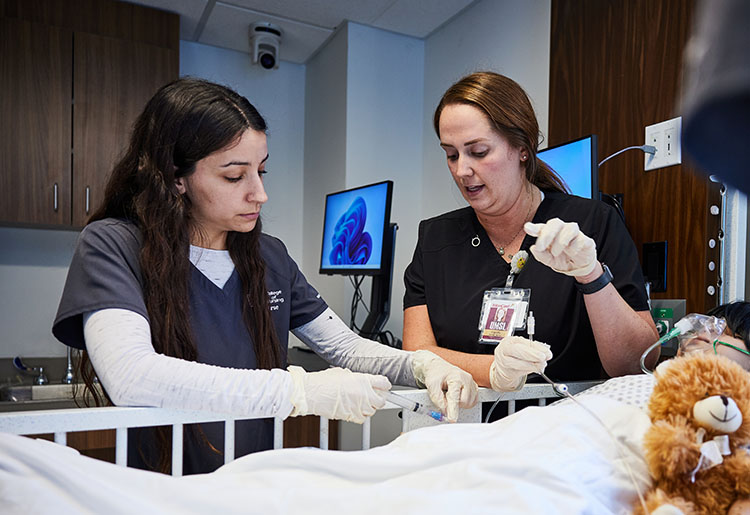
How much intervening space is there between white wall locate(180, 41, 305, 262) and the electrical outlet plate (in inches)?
80.5

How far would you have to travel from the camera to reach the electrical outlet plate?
1474mm

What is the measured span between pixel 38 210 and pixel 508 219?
208 centimetres

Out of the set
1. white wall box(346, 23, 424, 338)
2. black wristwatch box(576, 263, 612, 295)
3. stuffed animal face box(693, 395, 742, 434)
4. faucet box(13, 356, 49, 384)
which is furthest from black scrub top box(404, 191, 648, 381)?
faucet box(13, 356, 49, 384)

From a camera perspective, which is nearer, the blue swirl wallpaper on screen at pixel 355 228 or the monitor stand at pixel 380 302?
the blue swirl wallpaper on screen at pixel 355 228

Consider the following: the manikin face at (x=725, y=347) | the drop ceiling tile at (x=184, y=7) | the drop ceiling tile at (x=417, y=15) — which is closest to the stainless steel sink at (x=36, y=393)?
the drop ceiling tile at (x=184, y=7)

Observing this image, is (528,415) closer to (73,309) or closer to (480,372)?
(480,372)

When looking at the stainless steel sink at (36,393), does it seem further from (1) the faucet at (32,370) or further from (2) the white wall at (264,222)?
(2) the white wall at (264,222)

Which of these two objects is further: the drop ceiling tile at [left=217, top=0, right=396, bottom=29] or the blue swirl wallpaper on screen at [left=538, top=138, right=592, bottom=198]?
the drop ceiling tile at [left=217, top=0, right=396, bottom=29]

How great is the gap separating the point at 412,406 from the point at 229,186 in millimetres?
538

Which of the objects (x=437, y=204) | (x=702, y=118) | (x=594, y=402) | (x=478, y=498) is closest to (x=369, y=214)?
(x=437, y=204)

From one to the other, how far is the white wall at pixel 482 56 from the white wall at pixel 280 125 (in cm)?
77

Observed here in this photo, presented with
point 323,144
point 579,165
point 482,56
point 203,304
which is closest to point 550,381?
point 203,304

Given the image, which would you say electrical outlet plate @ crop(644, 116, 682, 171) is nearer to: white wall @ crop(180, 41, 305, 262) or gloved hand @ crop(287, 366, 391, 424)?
gloved hand @ crop(287, 366, 391, 424)

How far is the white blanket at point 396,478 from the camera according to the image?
56 cm
